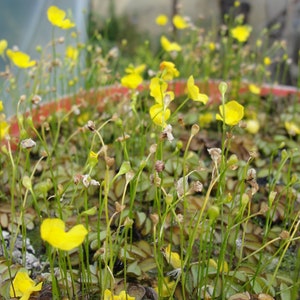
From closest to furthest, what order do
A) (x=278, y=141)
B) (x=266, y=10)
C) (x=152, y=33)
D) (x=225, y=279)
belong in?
1. (x=225, y=279)
2. (x=278, y=141)
3. (x=266, y=10)
4. (x=152, y=33)

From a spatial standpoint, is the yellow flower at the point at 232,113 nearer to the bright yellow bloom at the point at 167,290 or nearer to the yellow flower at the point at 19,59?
the bright yellow bloom at the point at 167,290

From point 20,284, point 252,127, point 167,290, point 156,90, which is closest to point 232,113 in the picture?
point 156,90

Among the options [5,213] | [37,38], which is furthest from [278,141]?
[37,38]

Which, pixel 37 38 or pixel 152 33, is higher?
pixel 37 38

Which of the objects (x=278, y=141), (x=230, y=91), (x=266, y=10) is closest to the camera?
(x=278, y=141)

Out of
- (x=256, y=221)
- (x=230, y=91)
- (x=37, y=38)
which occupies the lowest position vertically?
(x=256, y=221)

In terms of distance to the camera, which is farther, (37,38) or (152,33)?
(152,33)

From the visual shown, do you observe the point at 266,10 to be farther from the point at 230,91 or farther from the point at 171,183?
the point at 171,183

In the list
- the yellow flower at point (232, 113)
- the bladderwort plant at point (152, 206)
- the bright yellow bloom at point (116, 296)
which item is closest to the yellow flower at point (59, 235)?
the bladderwort plant at point (152, 206)
